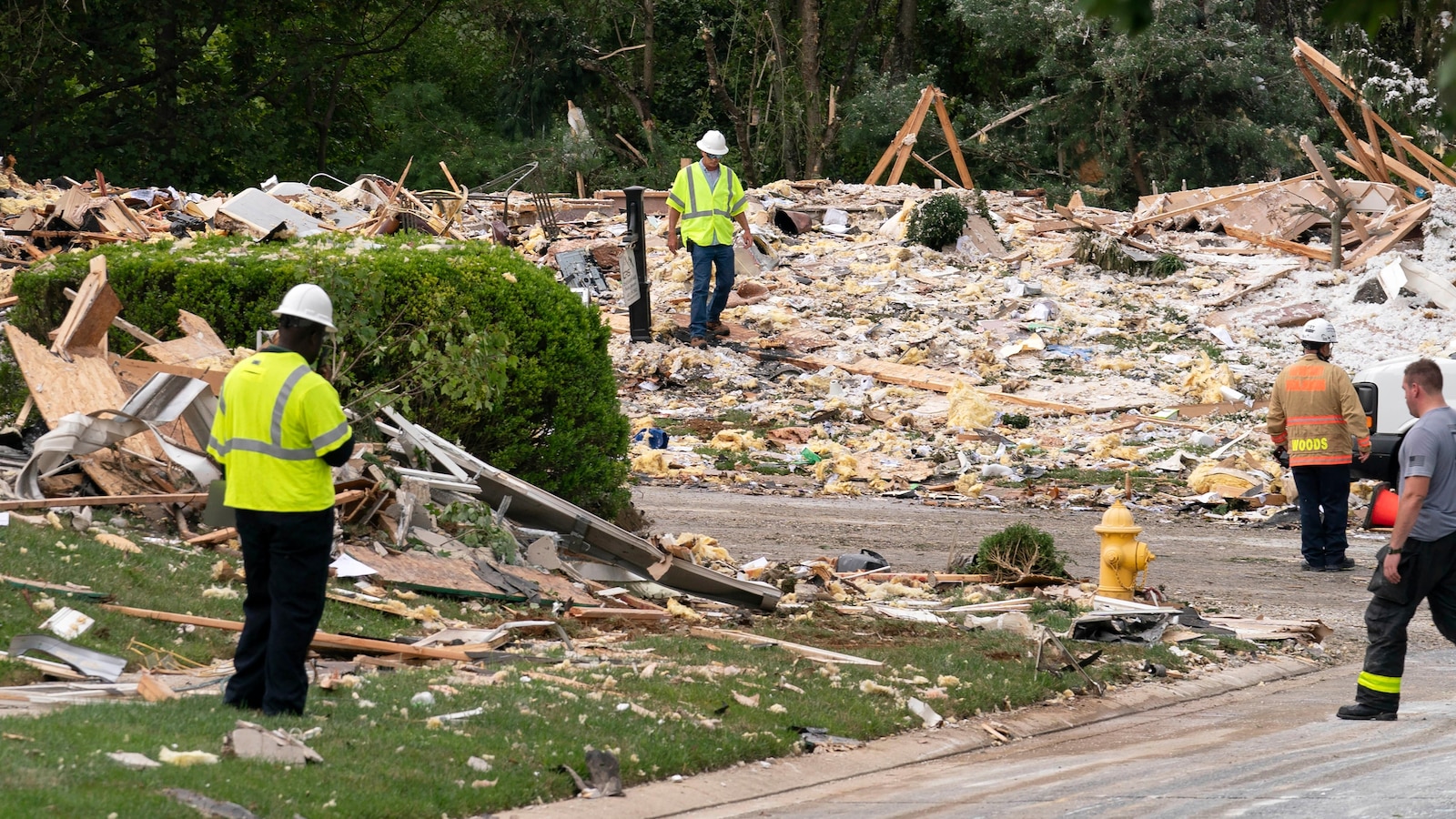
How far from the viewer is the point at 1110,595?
9.58 m

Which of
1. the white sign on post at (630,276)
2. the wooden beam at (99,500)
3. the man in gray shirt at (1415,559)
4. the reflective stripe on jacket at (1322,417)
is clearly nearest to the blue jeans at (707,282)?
the white sign on post at (630,276)

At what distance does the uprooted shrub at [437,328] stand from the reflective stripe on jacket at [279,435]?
3522 mm

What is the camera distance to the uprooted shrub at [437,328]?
9.64 meters

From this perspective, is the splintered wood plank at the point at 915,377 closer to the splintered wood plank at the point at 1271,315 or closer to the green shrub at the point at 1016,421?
the green shrub at the point at 1016,421

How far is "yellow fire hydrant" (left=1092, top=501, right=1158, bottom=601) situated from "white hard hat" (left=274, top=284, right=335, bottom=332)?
5018mm

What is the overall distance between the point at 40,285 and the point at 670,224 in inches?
331

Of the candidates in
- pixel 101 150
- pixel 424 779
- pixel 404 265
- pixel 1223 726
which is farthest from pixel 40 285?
pixel 101 150

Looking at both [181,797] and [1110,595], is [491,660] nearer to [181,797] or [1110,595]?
[181,797]

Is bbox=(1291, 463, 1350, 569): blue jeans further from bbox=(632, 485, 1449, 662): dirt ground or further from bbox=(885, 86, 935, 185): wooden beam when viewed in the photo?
bbox=(885, 86, 935, 185): wooden beam

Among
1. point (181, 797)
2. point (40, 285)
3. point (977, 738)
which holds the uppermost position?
point (40, 285)

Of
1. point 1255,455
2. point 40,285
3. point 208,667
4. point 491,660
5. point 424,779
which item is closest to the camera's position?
point 424,779

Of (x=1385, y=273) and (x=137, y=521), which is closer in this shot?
(x=137, y=521)

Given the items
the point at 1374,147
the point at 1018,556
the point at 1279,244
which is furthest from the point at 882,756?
the point at 1374,147

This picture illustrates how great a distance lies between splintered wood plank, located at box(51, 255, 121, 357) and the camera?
31.1 feet
